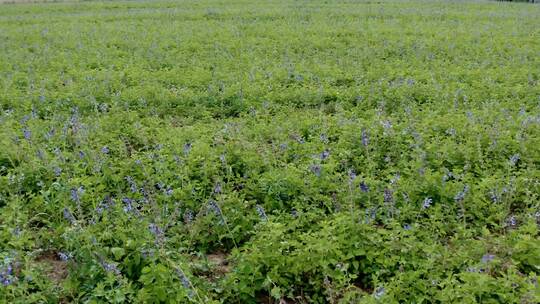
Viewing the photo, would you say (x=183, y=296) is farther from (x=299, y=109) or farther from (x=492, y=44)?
(x=492, y=44)

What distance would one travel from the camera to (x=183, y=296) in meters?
3.36

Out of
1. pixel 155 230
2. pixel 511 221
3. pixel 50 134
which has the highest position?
pixel 50 134

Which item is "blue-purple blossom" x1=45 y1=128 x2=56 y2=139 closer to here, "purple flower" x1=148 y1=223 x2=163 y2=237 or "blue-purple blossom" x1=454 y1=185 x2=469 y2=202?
"purple flower" x1=148 y1=223 x2=163 y2=237

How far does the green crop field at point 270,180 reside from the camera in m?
3.69

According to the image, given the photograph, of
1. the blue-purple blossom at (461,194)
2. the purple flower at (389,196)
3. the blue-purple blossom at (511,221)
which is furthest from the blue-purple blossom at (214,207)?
the blue-purple blossom at (511,221)

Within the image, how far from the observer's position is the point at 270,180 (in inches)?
195

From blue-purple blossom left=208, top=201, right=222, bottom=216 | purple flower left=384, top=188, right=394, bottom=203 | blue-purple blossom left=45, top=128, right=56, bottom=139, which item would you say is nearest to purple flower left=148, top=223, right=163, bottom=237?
blue-purple blossom left=208, top=201, right=222, bottom=216

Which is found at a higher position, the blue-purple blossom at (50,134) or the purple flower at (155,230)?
the blue-purple blossom at (50,134)

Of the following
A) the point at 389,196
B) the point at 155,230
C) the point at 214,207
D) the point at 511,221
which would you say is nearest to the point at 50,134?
the point at 214,207

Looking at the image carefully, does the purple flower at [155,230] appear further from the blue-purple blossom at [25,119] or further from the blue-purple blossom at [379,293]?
the blue-purple blossom at [25,119]

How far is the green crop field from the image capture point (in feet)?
12.1

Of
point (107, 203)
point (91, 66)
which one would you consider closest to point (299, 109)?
point (107, 203)

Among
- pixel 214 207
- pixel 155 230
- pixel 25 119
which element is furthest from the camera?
pixel 25 119

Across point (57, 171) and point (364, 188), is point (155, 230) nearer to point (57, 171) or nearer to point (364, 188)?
point (57, 171)
